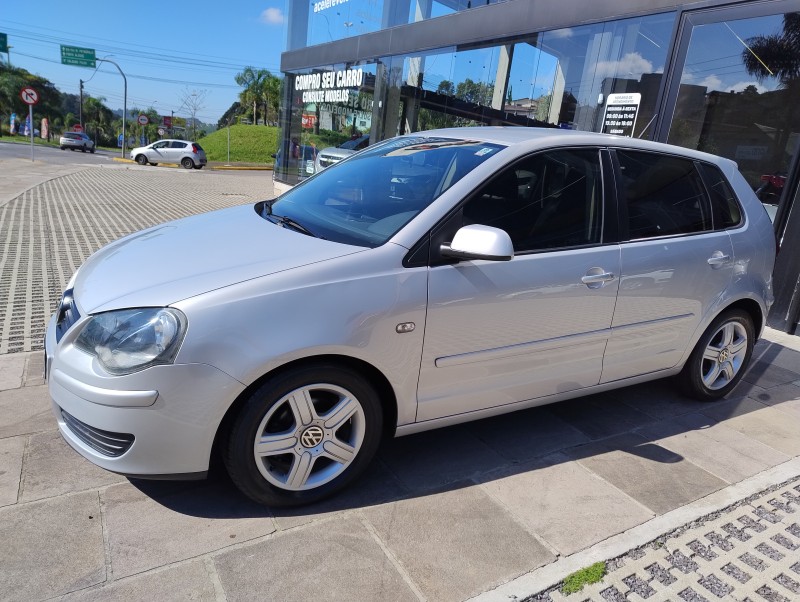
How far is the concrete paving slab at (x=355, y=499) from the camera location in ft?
8.29

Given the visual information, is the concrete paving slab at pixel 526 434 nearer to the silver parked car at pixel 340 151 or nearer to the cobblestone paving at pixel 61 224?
the cobblestone paving at pixel 61 224

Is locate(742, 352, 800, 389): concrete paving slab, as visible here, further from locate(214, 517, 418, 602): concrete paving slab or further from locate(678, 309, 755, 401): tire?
locate(214, 517, 418, 602): concrete paving slab

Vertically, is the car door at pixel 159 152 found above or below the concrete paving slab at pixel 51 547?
above

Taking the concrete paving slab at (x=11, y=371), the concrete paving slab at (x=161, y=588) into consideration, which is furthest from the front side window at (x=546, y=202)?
the concrete paving slab at (x=11, y=371)

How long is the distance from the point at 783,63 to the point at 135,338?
6542 millimetres

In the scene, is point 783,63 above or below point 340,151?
above

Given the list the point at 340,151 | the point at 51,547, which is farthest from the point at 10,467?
the point at 340,151

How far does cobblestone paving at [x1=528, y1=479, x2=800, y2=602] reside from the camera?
88.0 inches

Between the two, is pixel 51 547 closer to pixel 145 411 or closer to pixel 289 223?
pixel 145 411

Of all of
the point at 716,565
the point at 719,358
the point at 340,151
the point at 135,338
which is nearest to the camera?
the point at 135,338

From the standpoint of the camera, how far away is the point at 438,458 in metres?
3.10

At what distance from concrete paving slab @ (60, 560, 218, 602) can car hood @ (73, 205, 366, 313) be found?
102 centimetres

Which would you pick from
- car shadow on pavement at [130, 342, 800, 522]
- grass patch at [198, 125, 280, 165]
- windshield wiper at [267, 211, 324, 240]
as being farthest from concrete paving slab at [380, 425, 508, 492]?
grass patch at [198, 125, 280, 165]

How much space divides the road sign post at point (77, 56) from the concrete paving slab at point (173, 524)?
4325cm
